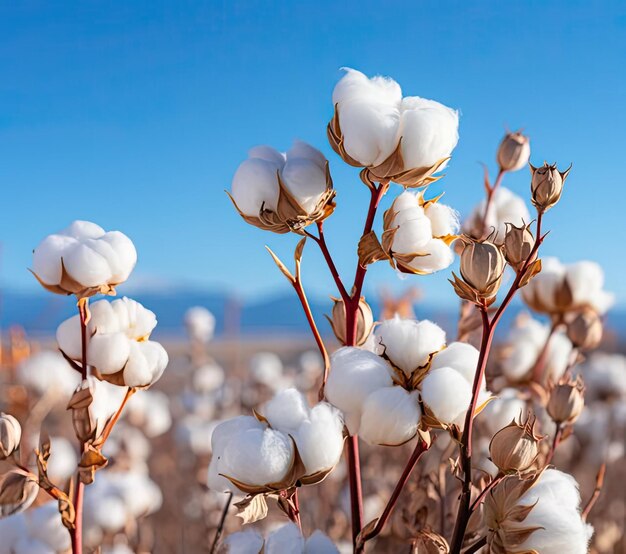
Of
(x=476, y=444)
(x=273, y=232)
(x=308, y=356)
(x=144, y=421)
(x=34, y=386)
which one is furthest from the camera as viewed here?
(x=308, y=356)

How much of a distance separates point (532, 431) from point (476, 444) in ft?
2.05

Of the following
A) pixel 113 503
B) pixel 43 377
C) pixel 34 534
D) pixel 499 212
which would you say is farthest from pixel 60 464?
pixel 499 212

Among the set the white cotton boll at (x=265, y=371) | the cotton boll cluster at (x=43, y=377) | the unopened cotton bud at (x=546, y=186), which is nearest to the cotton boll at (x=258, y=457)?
the unopened cotton bud at (x=546, y=186)

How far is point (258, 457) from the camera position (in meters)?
0.41

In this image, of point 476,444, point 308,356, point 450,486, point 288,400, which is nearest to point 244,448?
point 288,400

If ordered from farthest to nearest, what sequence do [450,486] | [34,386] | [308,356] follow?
[308,356] < [34,386] < [450,486]

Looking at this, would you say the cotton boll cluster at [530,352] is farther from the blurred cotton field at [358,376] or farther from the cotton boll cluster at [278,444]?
the cotton boll cluster at [278,444]

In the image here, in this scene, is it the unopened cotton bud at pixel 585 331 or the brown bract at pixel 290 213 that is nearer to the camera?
the brown bract at pixel 290 213

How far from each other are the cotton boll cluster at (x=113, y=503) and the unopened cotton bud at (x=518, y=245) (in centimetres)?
72

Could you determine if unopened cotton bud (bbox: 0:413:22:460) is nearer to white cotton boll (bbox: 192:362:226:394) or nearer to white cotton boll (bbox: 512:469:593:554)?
white cotton boll (bbox: 512:469:593:554)

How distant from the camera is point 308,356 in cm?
298

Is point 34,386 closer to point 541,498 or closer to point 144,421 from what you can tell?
point 144,421

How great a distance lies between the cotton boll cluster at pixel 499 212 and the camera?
0.88m

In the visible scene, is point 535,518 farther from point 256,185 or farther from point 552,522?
point 256,185
